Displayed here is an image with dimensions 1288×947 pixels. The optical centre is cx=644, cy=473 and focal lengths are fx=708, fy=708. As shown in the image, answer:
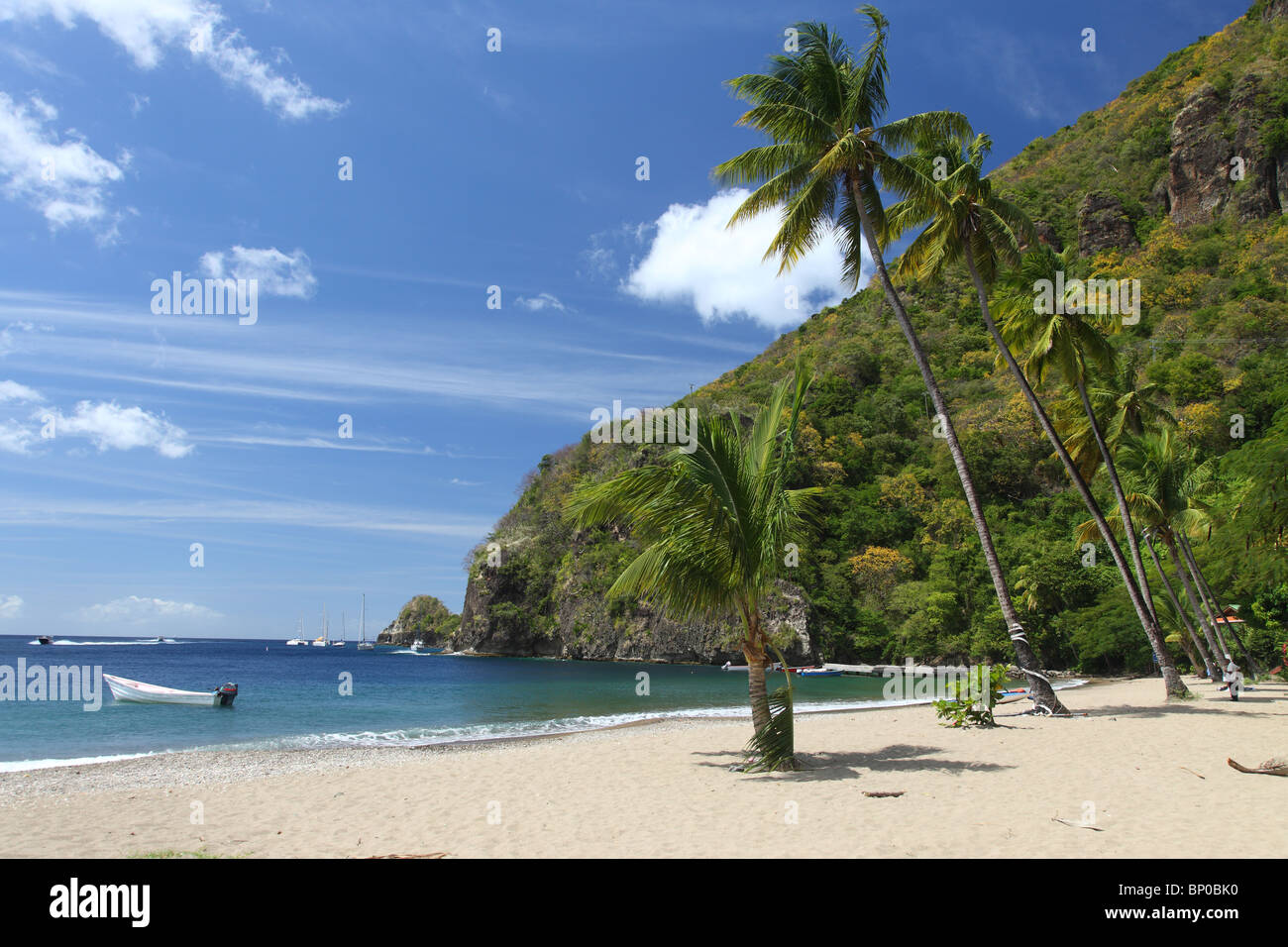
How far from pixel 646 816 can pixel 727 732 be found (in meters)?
9.28

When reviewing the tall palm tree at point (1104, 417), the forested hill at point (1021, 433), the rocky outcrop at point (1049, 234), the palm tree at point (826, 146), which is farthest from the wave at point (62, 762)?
the rocky outcrop at point (1049, 234)

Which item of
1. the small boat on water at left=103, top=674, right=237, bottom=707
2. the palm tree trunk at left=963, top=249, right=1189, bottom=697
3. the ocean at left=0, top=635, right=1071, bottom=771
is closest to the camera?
the palm tree trunk at left=963, top=249, right=1189, bottom=697

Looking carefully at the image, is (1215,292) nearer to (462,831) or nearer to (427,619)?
(462,831)

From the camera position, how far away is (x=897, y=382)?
72562 mm

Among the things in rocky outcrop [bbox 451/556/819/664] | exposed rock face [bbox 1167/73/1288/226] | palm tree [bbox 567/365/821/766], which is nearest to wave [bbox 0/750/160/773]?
palm tree [bbox 567/365/821/766]

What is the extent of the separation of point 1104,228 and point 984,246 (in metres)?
59.5

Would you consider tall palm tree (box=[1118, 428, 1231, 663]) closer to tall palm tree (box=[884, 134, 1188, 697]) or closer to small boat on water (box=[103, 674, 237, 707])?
tall palm tree (box=[884, 134, 1188, 697])

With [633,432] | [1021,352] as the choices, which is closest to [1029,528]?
[1021,352]

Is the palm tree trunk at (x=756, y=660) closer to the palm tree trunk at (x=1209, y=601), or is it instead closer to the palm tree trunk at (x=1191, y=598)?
the palm tree trunk at (x=1191, y=598)

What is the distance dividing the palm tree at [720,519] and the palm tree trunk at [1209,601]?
63.1 feet

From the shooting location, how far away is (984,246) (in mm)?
16719

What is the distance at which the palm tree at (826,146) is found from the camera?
15.3 m

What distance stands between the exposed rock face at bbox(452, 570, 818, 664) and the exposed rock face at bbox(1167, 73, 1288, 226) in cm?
4820

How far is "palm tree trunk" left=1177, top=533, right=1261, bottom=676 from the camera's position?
2336 cm
